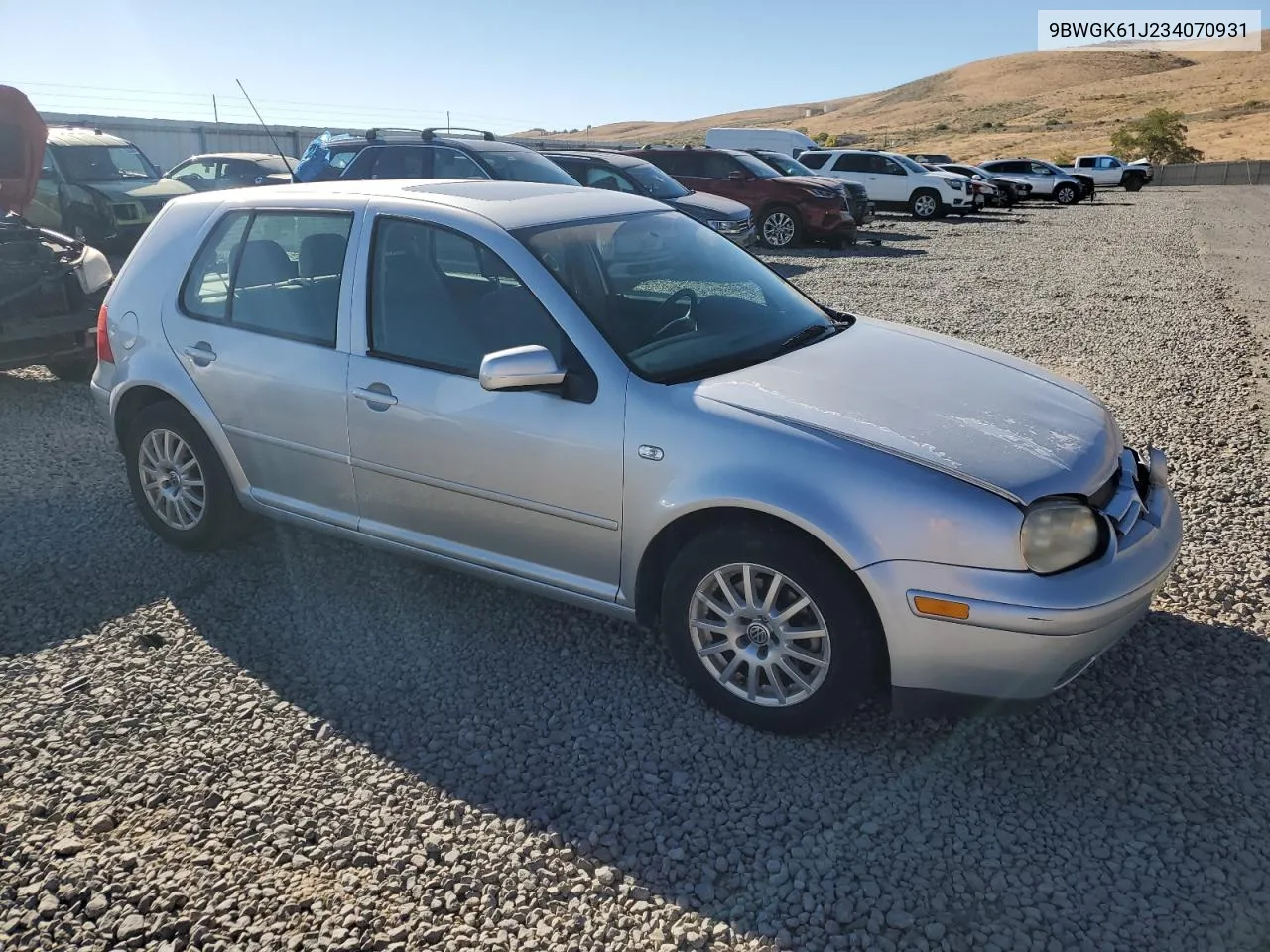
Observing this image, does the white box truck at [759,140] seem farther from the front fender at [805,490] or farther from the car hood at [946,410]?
the front fender at [805,490]

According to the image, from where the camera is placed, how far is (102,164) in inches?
Result: 609

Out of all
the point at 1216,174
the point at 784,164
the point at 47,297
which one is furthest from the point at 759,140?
the point at 1216,174

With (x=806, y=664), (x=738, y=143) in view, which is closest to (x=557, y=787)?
(x=806, y=664)

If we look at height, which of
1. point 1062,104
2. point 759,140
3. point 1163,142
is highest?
point 1062,104

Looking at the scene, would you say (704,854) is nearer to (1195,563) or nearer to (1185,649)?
(1185,649)

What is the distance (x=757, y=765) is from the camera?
3172 millimetres

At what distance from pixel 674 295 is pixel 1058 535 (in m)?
1.73

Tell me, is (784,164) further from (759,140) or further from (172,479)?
(172,479)

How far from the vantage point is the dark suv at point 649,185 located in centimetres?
1420

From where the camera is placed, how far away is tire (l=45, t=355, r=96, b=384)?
7.58m

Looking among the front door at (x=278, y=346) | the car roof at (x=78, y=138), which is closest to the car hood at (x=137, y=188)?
the car roof at (x=78, y=138)

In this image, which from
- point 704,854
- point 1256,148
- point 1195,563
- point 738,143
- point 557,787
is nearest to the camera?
point 704,854

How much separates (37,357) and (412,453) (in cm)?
496

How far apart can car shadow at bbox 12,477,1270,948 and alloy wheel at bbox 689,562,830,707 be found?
0.18 metres
